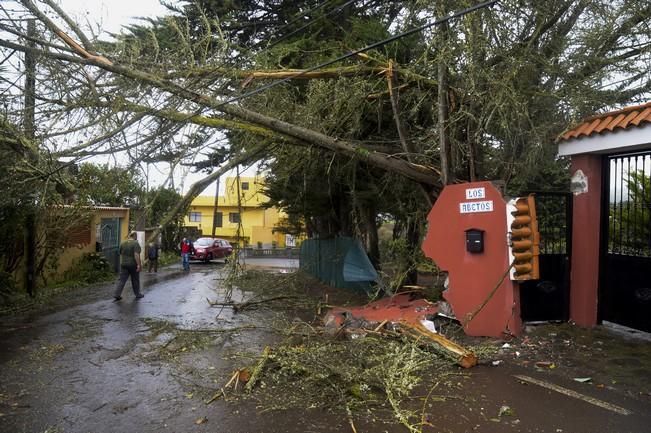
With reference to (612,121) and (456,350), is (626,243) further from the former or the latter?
(456,350)

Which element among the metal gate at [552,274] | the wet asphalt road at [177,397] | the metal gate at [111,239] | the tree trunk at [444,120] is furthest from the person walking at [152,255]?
the metal gate at [552,274]

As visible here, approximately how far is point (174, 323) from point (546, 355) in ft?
20.9

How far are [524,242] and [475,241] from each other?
2.42 feet

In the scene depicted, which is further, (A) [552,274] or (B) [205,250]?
(B) [205,250]

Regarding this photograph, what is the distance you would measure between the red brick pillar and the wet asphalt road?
208 centimetres

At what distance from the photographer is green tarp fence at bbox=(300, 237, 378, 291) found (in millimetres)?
13234

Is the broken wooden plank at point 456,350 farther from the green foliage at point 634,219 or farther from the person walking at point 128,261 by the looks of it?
the person walking at point 128,261

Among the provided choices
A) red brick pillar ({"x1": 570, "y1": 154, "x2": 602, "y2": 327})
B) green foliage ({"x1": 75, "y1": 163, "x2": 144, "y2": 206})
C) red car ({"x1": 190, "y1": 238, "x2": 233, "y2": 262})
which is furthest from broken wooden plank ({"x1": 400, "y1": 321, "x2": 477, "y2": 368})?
red car ({"x1": 190, "y1": 238, "x2": 233, "y2": 262})

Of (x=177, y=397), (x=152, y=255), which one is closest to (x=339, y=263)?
(x=152, y=255)

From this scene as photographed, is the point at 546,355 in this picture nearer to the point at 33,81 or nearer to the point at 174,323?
the point at 174,323

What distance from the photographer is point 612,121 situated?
24.0 feet

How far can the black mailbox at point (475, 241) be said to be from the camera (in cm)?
784

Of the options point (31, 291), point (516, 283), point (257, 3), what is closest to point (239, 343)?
point (516, 283)

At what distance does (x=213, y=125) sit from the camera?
32.1 ft
